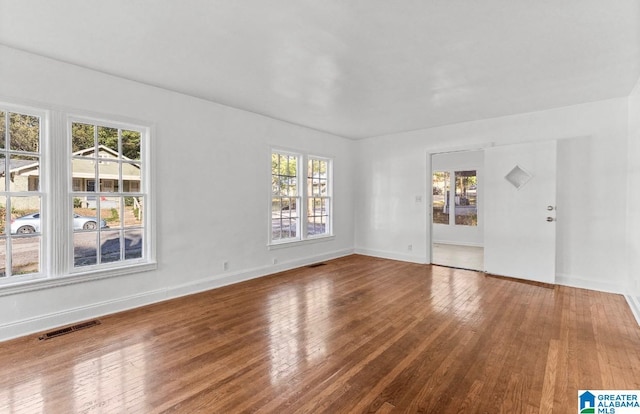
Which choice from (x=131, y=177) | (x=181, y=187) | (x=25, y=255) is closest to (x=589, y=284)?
(x=181, y=187)

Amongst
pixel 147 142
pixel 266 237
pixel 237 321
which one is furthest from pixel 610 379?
pixel 147 142

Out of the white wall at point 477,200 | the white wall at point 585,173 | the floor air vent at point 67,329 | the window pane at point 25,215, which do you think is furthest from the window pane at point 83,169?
the white wall at point 477,200

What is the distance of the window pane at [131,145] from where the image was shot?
12.3 feet

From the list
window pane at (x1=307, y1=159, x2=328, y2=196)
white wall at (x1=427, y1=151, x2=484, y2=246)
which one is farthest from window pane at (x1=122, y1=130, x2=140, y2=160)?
white wall at (x1=427, y1=151, x2=484, y2=246)

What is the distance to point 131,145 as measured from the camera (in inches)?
150

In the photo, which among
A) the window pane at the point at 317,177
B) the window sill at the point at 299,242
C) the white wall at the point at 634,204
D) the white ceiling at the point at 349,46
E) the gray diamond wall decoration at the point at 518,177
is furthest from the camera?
the window pane at the point at 317,177

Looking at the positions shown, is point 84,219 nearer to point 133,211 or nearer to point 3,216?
point 133,211

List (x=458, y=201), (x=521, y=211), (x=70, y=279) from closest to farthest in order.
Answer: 1. (x=70, y=279)
2. (x=521, y=211)
3. (x=458, y=201)

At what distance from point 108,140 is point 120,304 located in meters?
1.96

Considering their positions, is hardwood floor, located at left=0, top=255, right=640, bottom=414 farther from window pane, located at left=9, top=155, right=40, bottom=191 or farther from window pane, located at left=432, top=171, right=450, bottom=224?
window pane, located at left=432, top=171, right=450, bottom=224

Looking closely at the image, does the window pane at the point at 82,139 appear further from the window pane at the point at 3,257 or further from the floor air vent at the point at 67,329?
the floor air vent at the point at 67,329

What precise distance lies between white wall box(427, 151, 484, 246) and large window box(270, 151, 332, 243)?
12.5 ft

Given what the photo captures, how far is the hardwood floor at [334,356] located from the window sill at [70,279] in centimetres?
48

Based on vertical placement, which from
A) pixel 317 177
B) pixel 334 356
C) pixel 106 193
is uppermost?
pixel 317 177
